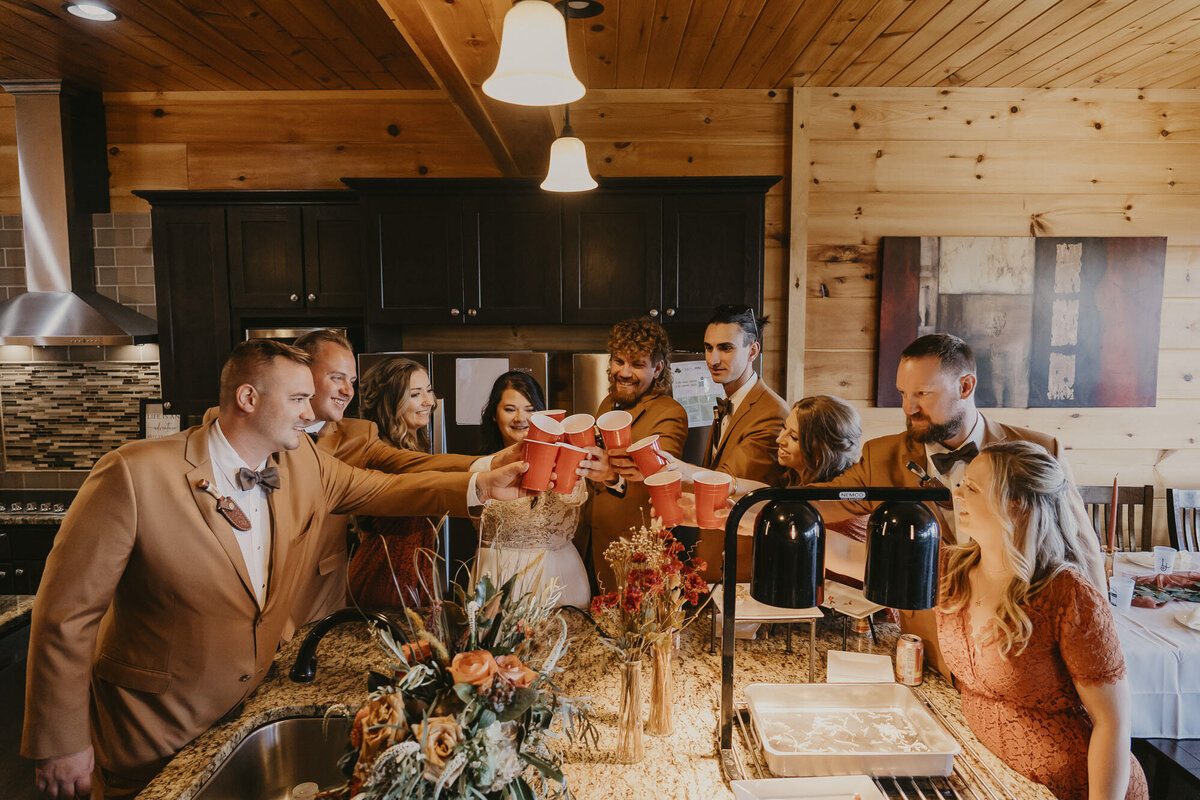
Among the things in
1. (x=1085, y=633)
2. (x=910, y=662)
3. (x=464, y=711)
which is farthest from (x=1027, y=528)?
(x=464, y=711)

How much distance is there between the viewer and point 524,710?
1011 millimetres

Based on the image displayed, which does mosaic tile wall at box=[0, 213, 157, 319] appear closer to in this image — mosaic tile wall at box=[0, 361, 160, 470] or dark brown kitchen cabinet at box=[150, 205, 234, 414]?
dark brown kitchen cabinet at box=[150, 205, 234, 414]

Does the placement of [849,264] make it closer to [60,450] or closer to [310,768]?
[310,768]

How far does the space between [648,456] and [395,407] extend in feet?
4.88

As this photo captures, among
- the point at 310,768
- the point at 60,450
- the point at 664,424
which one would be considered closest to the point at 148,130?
the point at 60,450

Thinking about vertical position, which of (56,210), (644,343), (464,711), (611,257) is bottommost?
(464,711)

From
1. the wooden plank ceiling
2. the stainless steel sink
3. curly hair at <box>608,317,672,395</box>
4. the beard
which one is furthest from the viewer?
the wooden plank ceiling

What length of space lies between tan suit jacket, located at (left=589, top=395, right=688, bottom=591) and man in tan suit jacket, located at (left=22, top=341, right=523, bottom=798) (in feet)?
3.98

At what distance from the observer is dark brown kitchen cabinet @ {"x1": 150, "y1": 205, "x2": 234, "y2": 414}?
385 cm

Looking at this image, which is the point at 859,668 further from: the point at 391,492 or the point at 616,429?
the point at 391,492

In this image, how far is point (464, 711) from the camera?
0.99 m

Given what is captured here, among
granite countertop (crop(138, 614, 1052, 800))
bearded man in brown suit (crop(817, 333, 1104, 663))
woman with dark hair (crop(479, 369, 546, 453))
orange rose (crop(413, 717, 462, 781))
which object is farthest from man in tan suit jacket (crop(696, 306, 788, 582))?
orange rose (crop(413, 717, 462, 781))

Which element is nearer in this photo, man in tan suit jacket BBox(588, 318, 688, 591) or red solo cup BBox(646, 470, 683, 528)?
red solo cup BBox(646, 470, 683, 528)

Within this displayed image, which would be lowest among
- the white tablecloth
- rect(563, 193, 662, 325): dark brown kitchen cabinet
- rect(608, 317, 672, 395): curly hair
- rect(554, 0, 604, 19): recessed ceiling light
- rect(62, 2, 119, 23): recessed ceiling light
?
the white tablecloth
